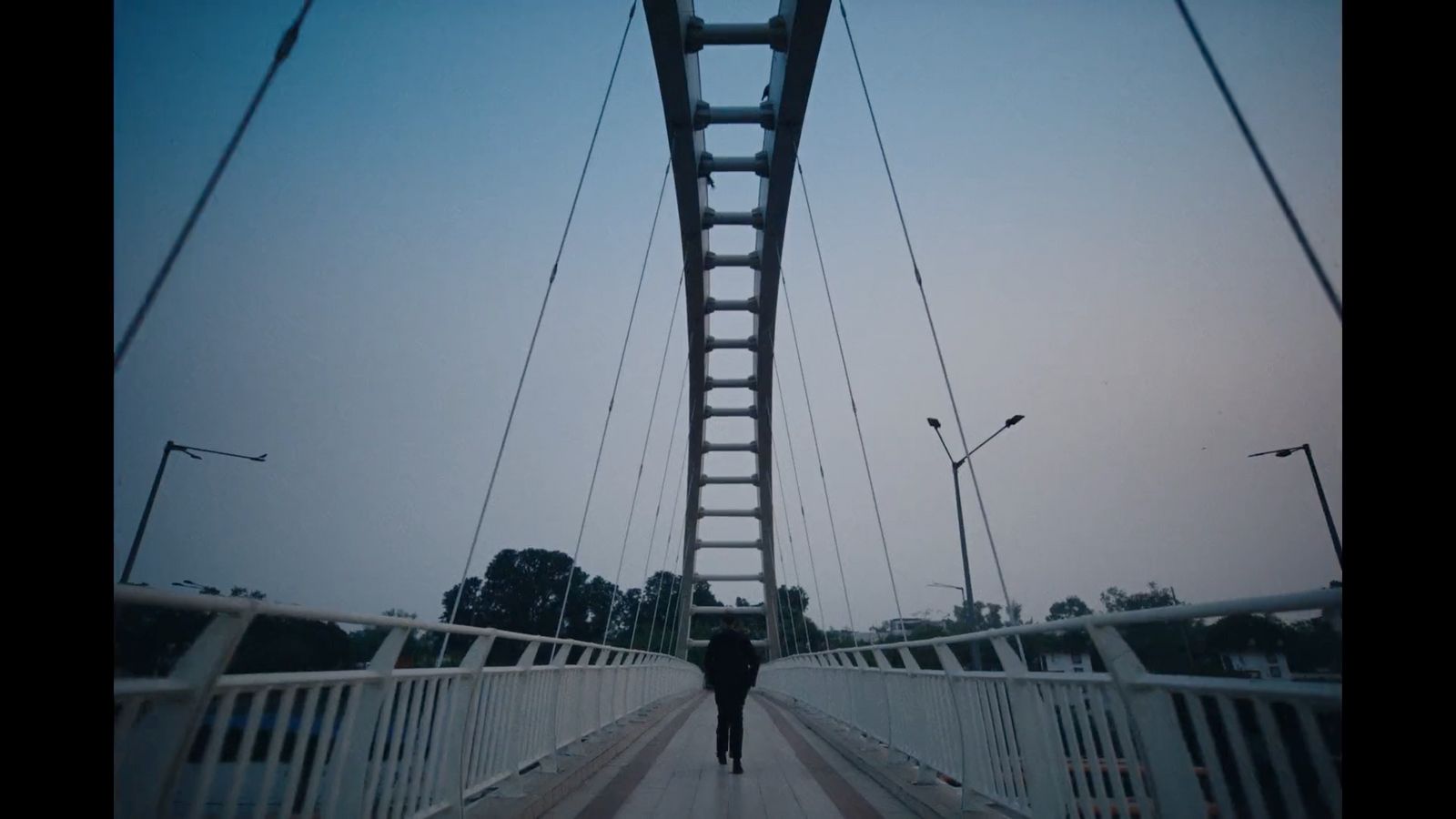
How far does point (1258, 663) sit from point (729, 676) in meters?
4.86

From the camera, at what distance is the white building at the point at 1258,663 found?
165 cm

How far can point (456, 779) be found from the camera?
3395 millimetres

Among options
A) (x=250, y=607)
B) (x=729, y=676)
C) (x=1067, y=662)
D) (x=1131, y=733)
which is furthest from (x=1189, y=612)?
(x=729, y=676)

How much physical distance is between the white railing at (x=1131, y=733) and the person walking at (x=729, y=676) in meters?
1.68

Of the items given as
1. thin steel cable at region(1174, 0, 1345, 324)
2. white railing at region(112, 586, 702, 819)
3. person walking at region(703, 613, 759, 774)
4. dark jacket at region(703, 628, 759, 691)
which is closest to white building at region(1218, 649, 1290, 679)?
thin steel cable at region(1174, 0, 1345, 324)

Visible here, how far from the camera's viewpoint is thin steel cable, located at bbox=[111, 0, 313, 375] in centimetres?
199

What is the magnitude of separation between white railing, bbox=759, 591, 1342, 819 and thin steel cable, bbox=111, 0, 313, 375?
2721 millimetres

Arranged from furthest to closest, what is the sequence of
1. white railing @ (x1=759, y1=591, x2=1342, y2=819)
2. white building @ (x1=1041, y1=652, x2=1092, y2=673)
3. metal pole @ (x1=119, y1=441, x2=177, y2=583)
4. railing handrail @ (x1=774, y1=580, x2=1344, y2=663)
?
white building @ (x1=1041, y1=652, x2=1092, y2=673) < metal pole @ (x1=119, y1=441, x2=177, y2=583) < white railing @ (x1=759, y1=591, x2=1342, y2=819) < railing handrail @ (x1=774, y1=580, x2=1344, y2=663)

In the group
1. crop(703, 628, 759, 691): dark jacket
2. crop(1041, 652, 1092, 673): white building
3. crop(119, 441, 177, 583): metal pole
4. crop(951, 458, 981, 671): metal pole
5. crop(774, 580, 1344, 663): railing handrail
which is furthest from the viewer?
crop(951, 458, 981, 671): metal pole

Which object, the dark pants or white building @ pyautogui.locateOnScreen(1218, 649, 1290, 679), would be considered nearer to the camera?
white building @ pyautogui.locateOnScreen(1218, 649, 1290, 679)

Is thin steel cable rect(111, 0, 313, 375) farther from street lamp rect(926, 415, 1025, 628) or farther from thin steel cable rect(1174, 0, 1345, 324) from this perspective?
street lamp rect(926, 415, 1025, 628)

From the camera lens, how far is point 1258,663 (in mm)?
1767
